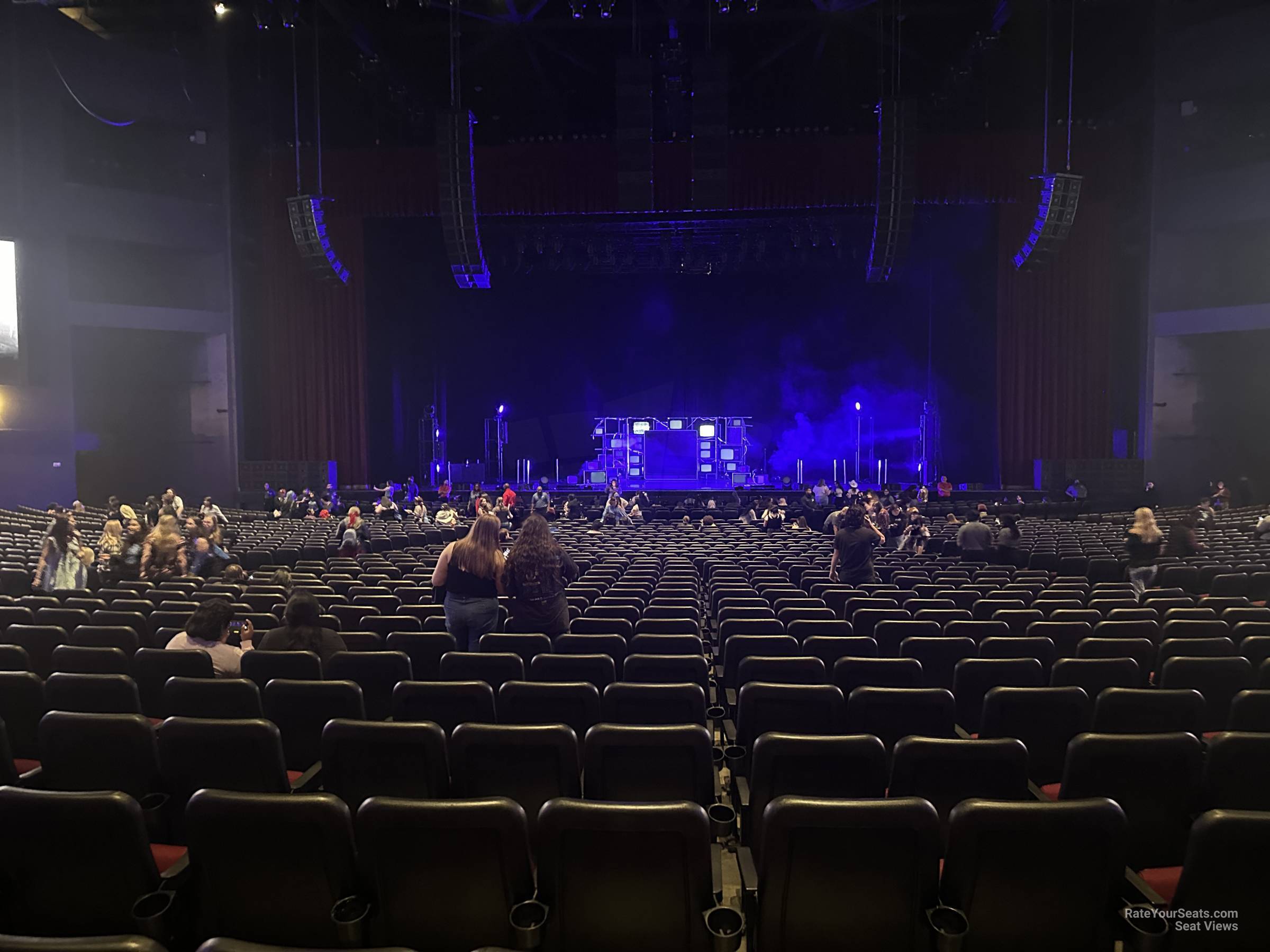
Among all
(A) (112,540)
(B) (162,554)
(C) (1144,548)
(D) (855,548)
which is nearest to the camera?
(C) (1144,548)

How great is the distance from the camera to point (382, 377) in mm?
25453

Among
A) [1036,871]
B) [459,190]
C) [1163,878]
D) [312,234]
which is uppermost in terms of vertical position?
[459,190]

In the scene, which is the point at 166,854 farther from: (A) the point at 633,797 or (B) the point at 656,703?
(B) the point at 656,703

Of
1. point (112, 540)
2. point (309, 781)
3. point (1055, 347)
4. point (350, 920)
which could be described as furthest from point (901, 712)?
point (1055, 347)

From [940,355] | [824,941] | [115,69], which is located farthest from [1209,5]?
[115,69]

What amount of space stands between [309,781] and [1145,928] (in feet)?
10.4

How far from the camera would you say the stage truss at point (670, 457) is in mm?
26828

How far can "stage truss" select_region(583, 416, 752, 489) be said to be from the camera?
26.8 metres

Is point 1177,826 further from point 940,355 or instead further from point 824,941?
point 940,355

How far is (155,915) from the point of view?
2389 millimetres

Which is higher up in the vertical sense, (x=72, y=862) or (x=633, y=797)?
(x=72, y=862)

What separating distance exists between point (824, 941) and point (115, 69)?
2652cm

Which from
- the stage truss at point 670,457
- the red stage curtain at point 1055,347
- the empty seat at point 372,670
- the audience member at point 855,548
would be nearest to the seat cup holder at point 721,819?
the empty seat at point 372,670

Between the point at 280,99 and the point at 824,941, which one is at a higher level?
the point at 280,99
